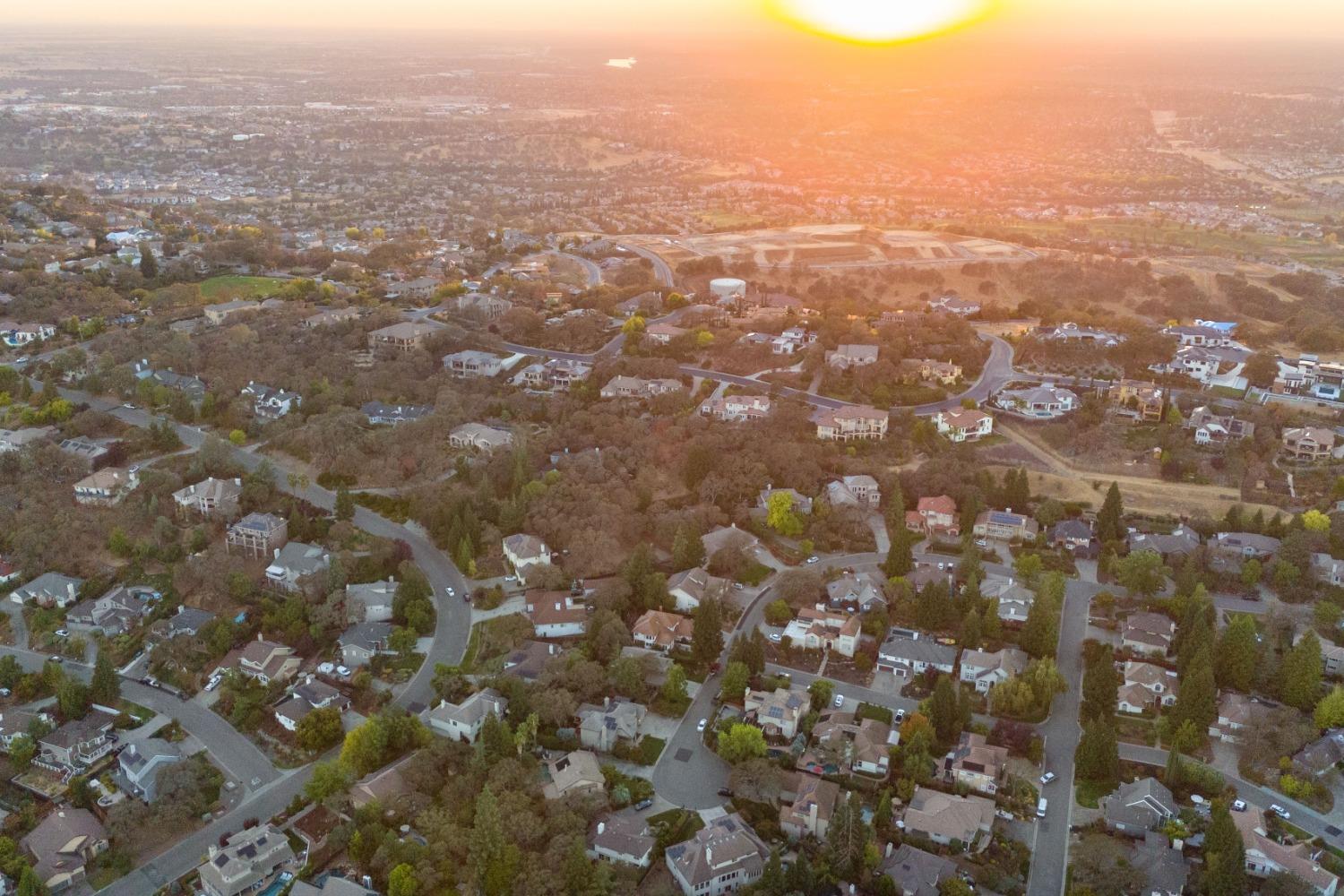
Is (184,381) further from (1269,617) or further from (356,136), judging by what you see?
(356,136)

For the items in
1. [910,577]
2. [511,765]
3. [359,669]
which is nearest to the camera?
[511,765]

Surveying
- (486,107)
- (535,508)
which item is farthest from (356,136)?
(535,508)

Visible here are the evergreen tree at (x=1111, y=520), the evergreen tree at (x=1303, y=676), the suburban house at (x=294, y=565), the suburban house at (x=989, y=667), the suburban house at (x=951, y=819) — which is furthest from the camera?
the evergreen tree at (x=1111, y=520)

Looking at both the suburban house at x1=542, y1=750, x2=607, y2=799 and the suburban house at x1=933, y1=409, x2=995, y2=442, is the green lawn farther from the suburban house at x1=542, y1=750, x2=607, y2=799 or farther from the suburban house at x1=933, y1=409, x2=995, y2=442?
the suburban house at x1=542, y1=750, x2=607, y2=799

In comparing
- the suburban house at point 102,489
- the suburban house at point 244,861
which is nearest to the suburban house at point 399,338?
the suburban house at point 102,489

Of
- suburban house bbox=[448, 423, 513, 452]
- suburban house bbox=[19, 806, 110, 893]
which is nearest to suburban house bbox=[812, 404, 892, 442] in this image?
suburban house bbox=[448, 423, 513, 452]

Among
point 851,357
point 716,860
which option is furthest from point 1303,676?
point 851,357

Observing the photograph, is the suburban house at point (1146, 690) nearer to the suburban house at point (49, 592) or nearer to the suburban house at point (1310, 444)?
the suburban house at point (1310, 444)
